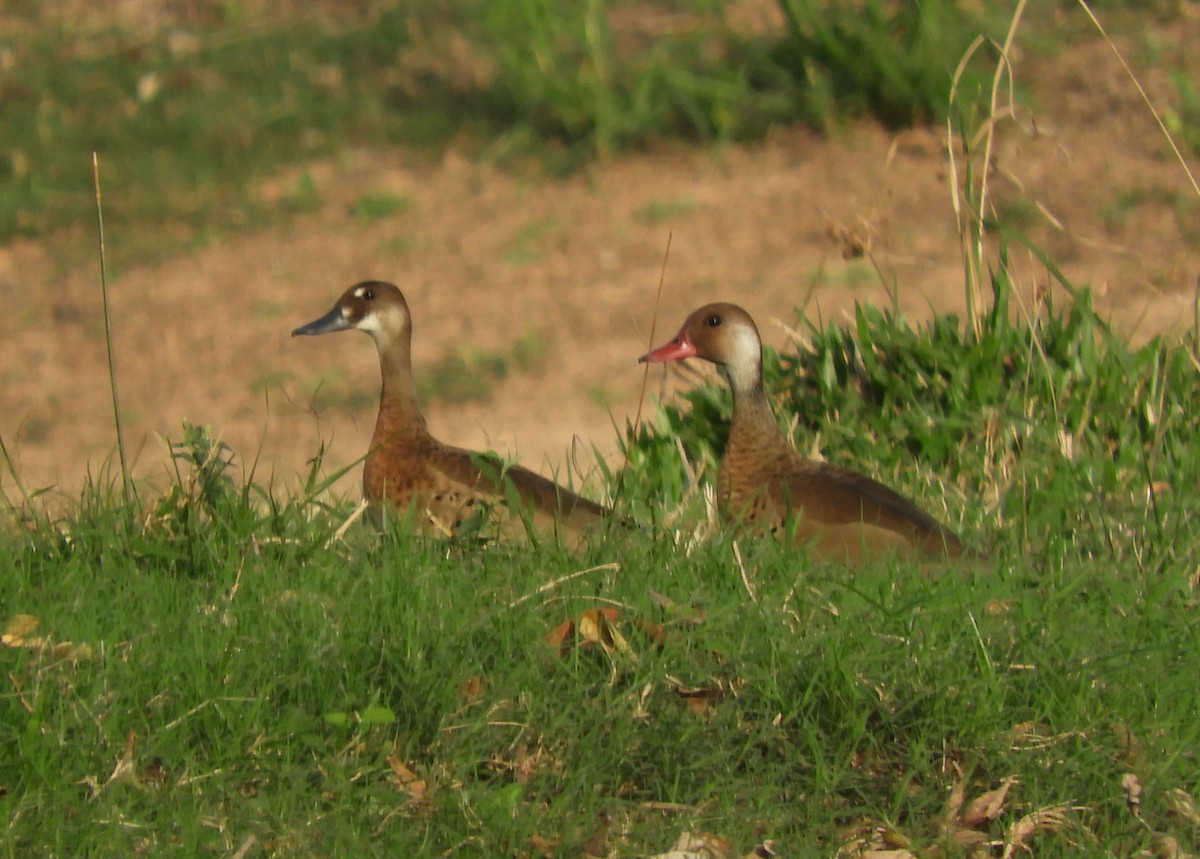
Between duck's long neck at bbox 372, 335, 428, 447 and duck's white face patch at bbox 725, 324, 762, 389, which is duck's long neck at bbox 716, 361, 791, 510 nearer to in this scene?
duck's white face patch at bbox 725, 324, 762, 389

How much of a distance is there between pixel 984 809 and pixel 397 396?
248 centimetres

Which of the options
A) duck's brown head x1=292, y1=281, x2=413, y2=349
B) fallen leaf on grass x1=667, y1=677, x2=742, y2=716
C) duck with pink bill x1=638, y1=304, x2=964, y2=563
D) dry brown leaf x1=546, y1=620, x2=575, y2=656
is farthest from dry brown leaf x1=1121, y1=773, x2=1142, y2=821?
duck's brown head x1=292, y1=281, x2=413, y2=349

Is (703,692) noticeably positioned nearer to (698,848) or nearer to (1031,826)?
(698,848)

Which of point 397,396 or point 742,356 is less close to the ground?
point 742,356

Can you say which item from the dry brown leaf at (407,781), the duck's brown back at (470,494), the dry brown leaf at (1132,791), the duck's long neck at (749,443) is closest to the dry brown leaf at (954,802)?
the dry brown leaf at (1132,791)

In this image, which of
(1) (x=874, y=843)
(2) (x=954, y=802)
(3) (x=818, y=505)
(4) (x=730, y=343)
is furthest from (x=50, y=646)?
(4) (x=730, y=343)

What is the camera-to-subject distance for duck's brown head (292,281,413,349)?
Answer: 213 inches

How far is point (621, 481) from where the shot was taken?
176 inches

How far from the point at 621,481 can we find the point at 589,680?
93 centimetres

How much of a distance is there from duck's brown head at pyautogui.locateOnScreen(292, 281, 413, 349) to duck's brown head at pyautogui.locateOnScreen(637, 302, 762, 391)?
2.66 feet

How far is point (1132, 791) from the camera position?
11.2 ft

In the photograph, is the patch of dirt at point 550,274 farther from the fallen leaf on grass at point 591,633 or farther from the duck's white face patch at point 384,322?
the fallen leaf on grass at point 591,633

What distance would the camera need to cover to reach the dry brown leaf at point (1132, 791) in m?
3.42

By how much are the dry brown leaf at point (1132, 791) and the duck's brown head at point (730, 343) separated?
1.85m
